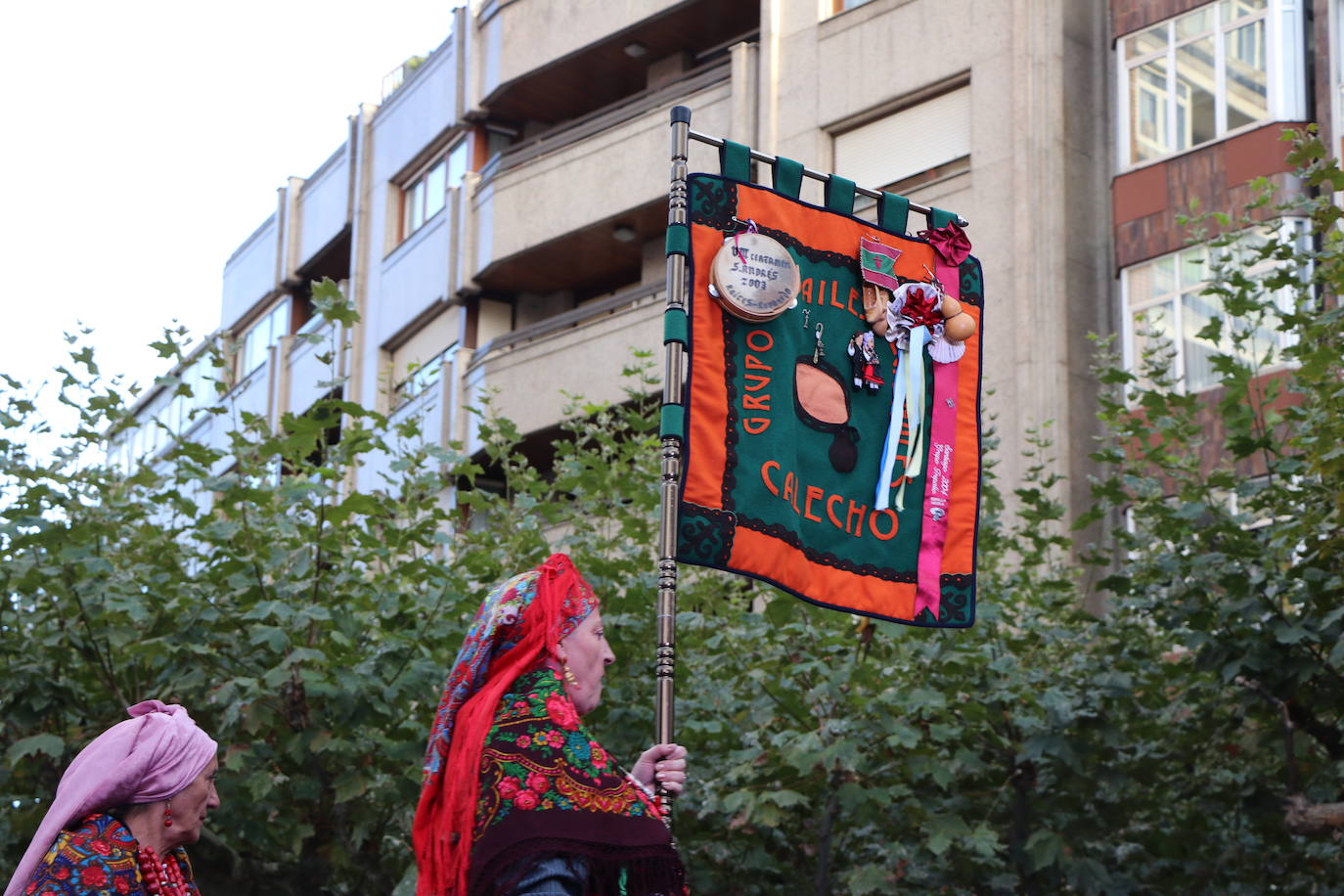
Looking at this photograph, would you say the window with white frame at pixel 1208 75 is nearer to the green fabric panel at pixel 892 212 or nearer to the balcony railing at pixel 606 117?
→ the balcony railing at pixel 606 117

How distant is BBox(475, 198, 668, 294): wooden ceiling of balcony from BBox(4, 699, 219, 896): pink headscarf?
19.3 meters

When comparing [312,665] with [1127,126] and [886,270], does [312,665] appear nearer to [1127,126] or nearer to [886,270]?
[886,270]

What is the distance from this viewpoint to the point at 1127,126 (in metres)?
21.1

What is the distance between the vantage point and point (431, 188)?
96.8 ft

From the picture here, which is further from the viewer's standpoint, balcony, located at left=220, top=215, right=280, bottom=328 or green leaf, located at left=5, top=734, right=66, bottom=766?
balcony, located at left=220, top=215, right=280, bottom=328

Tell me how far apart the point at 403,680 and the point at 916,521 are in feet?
13.5

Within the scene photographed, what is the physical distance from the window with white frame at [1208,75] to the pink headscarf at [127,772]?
53.8 feet

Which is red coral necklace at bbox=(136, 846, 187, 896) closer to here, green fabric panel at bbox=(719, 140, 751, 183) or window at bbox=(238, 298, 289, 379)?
green fabric panel at bbox=(719, 140, 751, 183)

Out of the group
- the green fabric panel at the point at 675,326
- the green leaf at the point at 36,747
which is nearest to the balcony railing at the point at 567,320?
the green leaf at the point at 36,747

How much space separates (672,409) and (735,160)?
114 cm

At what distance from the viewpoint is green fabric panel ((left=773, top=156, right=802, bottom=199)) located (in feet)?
24.5

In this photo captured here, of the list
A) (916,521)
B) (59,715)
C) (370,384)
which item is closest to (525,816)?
(916,521)

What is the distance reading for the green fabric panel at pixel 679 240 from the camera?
702 centimetres

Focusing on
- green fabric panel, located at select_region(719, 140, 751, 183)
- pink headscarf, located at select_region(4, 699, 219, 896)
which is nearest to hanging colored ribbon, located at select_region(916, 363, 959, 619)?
green fabric panel, located at select_region(719, 140, 751, 183)
